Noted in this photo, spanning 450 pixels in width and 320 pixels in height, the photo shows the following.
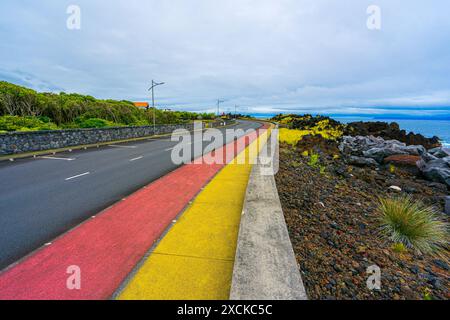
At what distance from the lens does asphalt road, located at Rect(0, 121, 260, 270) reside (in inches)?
154

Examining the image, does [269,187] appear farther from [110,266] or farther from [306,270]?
[110,266]

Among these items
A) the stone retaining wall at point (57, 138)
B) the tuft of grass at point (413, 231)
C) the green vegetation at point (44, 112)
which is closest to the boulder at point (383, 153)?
the tuft of grass at point (413, 231)

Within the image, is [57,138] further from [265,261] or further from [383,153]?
[383,153]

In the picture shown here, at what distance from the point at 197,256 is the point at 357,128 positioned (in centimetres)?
2965

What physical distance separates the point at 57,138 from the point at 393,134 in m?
30.0

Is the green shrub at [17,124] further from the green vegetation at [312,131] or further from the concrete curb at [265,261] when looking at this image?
the green vegetation at [312,131]

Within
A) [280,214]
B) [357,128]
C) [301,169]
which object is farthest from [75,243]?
[357,128]

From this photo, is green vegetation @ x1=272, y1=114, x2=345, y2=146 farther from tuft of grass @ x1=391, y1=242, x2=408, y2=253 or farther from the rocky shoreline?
Result: tuft of grass @ x1=391, y1=242, x2=408, y2=253

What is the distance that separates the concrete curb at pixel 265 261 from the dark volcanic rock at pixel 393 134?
22525 mm

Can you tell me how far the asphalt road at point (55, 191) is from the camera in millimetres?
3902

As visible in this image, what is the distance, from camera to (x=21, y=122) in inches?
650

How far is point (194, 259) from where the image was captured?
120 inches

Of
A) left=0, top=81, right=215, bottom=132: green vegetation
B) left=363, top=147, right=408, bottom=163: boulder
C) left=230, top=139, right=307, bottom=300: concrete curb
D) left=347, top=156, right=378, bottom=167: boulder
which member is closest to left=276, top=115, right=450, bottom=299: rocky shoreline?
left=230, top=139, right=307, bottom=300: concrete curb

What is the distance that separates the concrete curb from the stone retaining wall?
48.1ft
